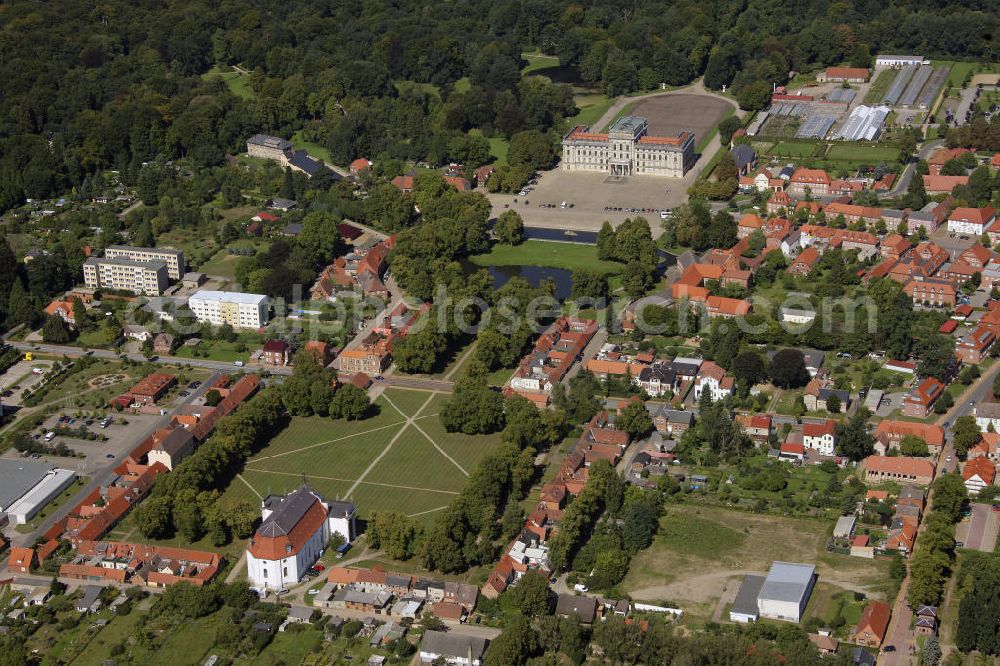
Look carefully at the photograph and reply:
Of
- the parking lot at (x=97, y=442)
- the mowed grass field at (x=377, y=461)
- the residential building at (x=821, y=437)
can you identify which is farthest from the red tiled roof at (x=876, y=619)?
the parking lot at (x=97, y=442)

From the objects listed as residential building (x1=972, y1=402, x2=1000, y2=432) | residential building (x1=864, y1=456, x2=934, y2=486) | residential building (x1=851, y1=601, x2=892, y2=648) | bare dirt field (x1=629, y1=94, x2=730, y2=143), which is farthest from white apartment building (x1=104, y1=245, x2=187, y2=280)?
residential building (x1=851, y1=601, x2=892, y2=648)

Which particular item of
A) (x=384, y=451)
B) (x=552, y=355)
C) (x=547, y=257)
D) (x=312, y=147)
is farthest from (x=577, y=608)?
(x=312, y=147)

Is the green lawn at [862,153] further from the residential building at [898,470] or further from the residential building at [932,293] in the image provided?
the residential building at [898,470]

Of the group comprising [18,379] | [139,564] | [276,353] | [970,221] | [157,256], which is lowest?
[18,379]

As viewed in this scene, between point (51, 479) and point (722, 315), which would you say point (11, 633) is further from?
point (722, 315)

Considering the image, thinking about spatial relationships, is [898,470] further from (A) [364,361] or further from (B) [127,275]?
(B) [127,275]

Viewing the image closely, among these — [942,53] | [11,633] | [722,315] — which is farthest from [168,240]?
[942,53]

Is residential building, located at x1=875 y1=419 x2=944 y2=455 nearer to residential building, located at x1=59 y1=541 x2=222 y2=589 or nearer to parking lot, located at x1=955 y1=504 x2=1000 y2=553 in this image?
parking lot, located at x1=955 y1=504 x2=1000 y2=553
